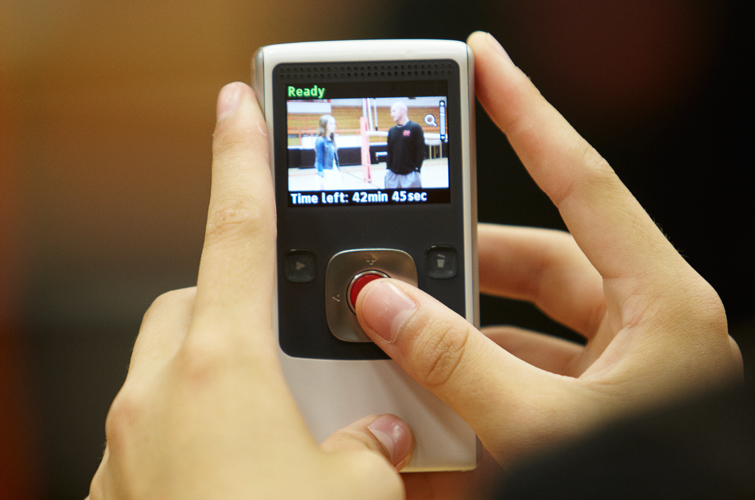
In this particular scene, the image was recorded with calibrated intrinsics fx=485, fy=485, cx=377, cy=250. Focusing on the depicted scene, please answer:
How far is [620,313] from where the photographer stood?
485mm

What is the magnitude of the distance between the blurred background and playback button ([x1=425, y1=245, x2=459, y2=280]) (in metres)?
0.30

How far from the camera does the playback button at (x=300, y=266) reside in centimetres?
53

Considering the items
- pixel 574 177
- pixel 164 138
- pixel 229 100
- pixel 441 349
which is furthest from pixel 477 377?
pixel 164 138

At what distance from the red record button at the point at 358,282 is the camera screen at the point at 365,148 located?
0.26 feet

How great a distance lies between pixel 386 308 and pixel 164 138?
0.54 metres

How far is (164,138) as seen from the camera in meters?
0.77

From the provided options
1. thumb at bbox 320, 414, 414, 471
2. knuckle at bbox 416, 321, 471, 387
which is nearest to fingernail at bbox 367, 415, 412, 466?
thumb at bbox 320, 414, 414, 471

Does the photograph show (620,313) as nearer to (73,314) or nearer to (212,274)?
(212,274)

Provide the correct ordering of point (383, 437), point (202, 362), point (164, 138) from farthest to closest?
point (164, 138) → point (383, 437) → point (202, 362)

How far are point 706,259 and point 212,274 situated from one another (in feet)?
2.79

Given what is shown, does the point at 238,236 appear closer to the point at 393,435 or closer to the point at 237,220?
the point at 237,220

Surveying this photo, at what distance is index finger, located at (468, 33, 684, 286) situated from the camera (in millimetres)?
479

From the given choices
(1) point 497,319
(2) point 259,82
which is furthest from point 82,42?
(1) point 497,319

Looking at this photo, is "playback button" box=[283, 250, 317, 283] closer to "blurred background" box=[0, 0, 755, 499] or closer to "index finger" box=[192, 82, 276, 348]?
"index finger" box=[192, 82, 276, 348]
